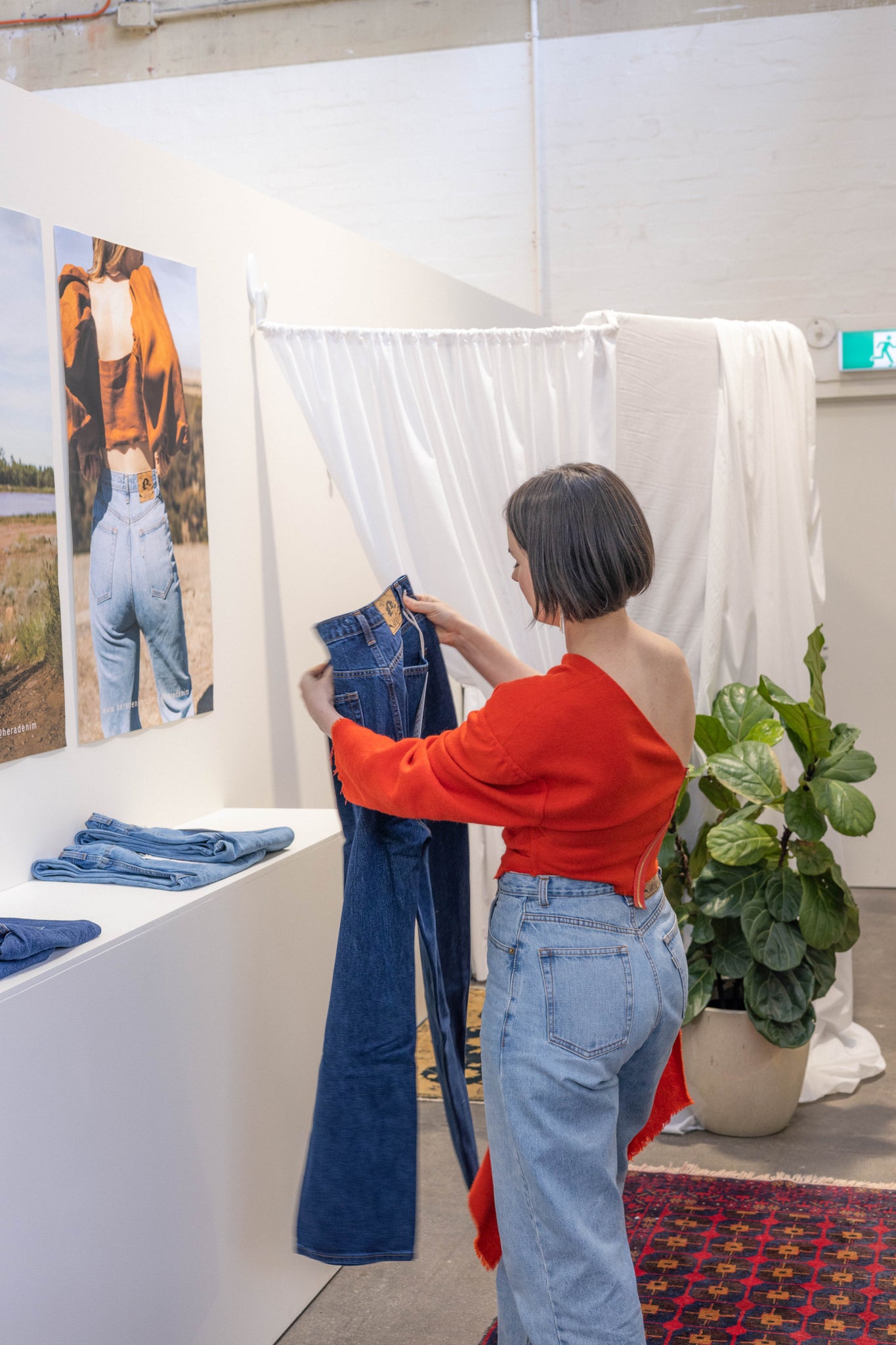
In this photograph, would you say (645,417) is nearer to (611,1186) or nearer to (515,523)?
(515,523)

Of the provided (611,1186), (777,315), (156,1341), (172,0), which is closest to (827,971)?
(611,1186)

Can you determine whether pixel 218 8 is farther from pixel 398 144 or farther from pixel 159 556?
pixel 159 556

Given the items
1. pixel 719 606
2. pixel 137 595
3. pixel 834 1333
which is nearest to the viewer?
pixel 834 1333

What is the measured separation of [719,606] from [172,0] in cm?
424

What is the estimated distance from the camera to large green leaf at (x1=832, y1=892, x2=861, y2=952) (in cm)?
295

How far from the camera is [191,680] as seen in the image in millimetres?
2676

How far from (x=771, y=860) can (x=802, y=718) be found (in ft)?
1.18

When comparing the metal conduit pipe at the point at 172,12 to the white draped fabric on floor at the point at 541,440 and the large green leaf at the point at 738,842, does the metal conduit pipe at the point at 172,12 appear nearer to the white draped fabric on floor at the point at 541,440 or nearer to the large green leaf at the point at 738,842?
the white draped fabric on floor at the point at 541,440

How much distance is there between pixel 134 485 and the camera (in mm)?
2428

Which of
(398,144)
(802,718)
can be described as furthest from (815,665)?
(398,144)

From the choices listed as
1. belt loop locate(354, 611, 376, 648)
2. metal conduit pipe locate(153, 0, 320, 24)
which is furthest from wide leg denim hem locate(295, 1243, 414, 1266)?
Answer: metal conduit pipe locate(153, 0, 320, 24)

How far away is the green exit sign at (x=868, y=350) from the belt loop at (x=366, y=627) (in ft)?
13.2

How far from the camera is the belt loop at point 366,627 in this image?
71.9 inches

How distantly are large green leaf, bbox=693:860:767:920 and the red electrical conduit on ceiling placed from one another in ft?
15.7
